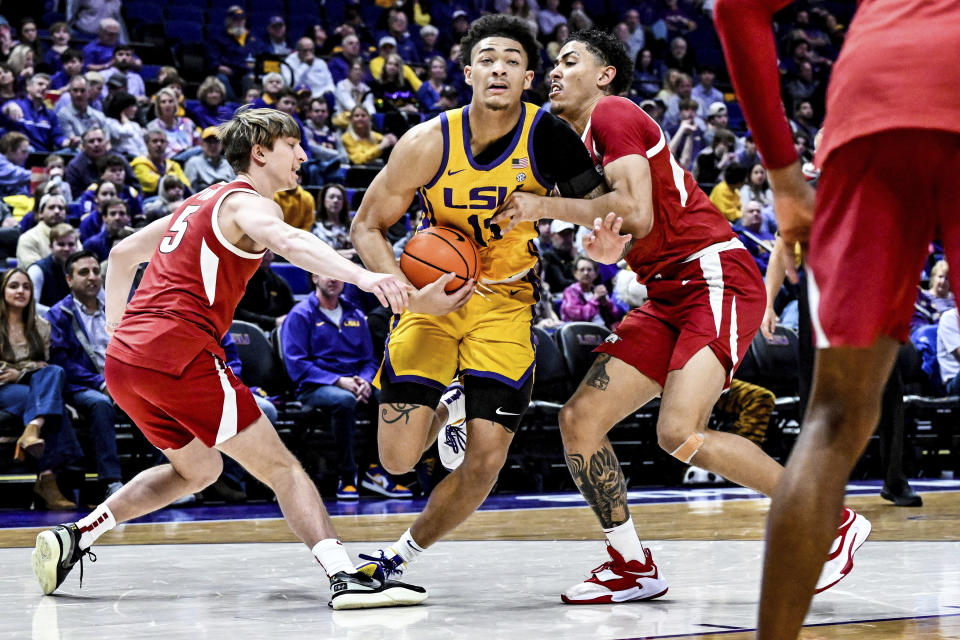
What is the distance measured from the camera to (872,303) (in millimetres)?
1905

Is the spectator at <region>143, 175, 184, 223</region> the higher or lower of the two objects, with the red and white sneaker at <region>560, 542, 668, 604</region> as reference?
higher

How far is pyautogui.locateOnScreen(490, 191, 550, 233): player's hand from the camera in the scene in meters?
3.93

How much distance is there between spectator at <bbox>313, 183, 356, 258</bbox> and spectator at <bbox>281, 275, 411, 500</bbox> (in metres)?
1.37

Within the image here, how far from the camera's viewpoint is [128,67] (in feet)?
39.5

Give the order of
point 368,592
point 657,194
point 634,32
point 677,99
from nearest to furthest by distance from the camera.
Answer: point 368,592, point 657,194, point 677,99, point 634,32

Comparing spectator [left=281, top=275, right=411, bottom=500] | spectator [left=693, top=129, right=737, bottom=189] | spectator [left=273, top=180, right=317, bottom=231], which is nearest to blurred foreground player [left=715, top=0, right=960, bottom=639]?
spectator [left=281, top=275, right=411, bottom=500]

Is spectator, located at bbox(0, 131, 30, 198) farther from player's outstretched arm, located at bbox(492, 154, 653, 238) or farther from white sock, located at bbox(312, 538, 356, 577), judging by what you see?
white sock, located at bbox(312, 538, 356, 577)

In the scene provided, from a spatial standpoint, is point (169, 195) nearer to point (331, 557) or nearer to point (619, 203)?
point (619, 203)

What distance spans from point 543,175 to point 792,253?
5.74 ft

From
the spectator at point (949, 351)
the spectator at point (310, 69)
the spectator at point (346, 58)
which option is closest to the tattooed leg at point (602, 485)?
the spectator at point (949, 351)

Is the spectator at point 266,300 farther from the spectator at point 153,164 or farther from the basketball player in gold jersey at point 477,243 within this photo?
the basketball player in gold jersey at point 477,243

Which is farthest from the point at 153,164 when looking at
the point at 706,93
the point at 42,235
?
the point at 706,93

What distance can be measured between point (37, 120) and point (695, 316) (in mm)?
8378

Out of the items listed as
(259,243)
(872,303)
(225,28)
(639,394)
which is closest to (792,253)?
(872,303)
